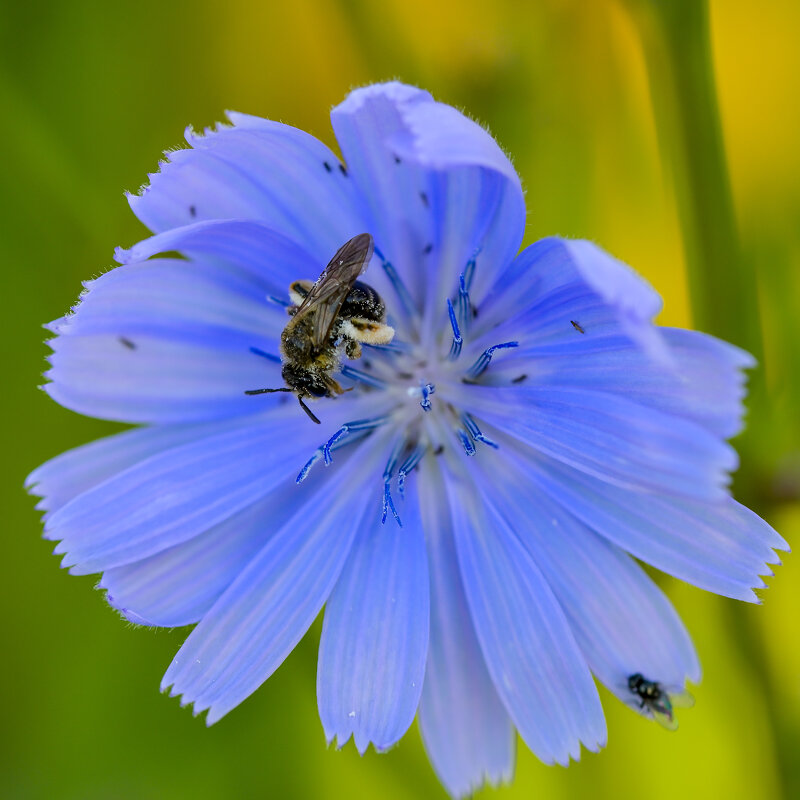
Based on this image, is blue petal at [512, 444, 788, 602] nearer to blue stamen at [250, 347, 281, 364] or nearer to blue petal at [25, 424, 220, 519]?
blue stamen at [250, 347, 281, 364]

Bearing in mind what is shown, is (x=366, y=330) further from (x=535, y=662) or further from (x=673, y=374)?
(x=535, y=662)

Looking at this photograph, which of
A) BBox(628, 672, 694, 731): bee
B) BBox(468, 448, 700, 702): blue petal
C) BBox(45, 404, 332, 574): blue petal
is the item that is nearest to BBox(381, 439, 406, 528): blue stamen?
BBox(45, 404, 332, 574): blue petal

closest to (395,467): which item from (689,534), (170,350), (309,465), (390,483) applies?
(390,483)

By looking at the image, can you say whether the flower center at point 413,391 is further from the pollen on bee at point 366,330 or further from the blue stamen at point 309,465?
the pollen on bee at point 366,330

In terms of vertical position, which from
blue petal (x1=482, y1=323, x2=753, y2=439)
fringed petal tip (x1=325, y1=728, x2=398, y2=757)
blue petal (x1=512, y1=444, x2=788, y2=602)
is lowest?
fringed petal tip (x1=325, y1=728, x2=398, y2=757)

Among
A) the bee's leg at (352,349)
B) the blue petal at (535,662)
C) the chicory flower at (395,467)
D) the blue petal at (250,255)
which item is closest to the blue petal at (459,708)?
the chicory flower at (395,467)
